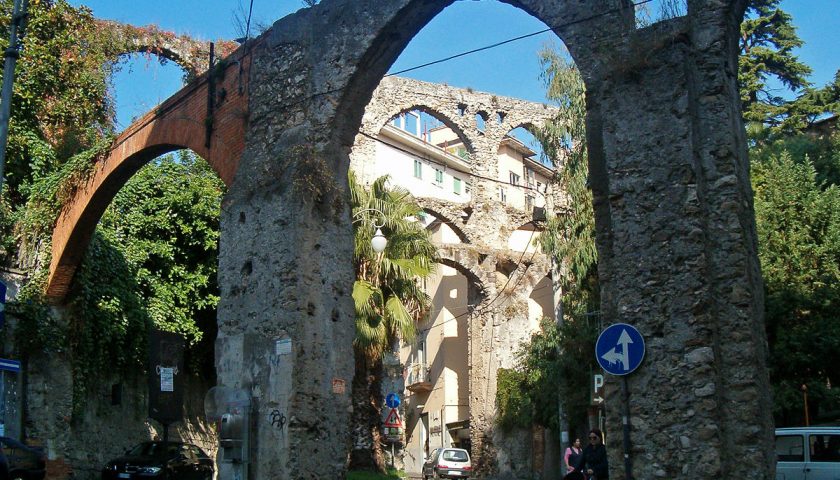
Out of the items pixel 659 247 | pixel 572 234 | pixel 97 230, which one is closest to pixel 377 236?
pixel 572 234

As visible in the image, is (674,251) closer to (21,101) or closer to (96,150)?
(96,150)

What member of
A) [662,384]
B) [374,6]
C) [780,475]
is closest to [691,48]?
[662,384]

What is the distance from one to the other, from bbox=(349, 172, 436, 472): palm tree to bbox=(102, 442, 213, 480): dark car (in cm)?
398

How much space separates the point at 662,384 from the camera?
8000mm

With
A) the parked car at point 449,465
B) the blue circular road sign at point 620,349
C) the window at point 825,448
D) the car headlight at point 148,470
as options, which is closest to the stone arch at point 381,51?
the blue circular road sign at point 620,349

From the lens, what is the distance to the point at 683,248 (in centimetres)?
818

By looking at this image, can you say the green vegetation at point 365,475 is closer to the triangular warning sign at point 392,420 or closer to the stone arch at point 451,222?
the triangular warning sign at point 392,420

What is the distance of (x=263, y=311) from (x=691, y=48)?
5.81m

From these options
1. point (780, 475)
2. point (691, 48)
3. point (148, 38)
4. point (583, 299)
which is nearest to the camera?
point (691, 48)

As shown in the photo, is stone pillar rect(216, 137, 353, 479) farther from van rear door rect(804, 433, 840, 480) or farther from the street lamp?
the street lamp

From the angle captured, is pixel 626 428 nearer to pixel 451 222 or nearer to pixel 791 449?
pixel 791 449

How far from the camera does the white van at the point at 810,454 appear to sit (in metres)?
12.0

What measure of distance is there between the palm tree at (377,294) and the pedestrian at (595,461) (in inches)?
388

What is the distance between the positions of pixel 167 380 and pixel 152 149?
608 cm
